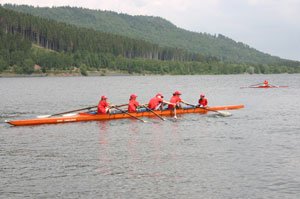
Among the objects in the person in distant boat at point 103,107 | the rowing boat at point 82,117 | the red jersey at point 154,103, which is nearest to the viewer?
the rowing boat at point 82,117

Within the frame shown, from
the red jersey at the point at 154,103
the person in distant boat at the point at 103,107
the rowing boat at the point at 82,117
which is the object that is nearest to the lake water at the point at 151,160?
the rowing boat at the point at 82,117

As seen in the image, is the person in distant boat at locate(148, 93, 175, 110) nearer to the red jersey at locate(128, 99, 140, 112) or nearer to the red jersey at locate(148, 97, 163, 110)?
the red jersey at locate(148, 97, 163, 110)

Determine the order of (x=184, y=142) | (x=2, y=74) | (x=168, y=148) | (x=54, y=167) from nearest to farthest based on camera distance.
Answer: (x=54, y=167) < (x=168, y=148) < (x=184, y=142) < (x=2, y=74)

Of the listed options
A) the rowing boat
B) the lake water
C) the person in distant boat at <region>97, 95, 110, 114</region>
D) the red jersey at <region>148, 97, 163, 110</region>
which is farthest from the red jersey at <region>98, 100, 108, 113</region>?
the red jersey at <region>148, 97, 163, 110</region>

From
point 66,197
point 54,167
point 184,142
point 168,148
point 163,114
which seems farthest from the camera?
point 163,114

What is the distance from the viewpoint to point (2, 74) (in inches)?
7485

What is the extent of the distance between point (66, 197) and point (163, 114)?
27.1 meters

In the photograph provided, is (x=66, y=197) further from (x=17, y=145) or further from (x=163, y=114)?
(x=163, y=114)

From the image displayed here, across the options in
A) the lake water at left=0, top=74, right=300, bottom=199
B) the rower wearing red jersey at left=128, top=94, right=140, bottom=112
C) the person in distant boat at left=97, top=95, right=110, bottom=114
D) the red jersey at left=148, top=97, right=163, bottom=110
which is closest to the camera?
the lake water at left=0, top=74, right=300, bottom=199

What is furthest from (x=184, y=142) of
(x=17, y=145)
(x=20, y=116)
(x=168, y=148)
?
(x=20, y=116)

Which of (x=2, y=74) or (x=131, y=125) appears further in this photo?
(x=2, y=74)

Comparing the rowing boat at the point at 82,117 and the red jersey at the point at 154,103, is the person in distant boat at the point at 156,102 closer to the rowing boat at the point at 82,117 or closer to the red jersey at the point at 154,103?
the red jersey at the point at 154,103

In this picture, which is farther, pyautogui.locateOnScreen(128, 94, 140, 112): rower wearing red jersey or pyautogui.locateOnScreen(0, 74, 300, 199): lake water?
pyautogui.locateOnScreen(128, 94, 140, 112): rower wearing red jersey

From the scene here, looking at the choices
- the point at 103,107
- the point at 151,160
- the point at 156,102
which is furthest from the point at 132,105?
the point at 151,160
